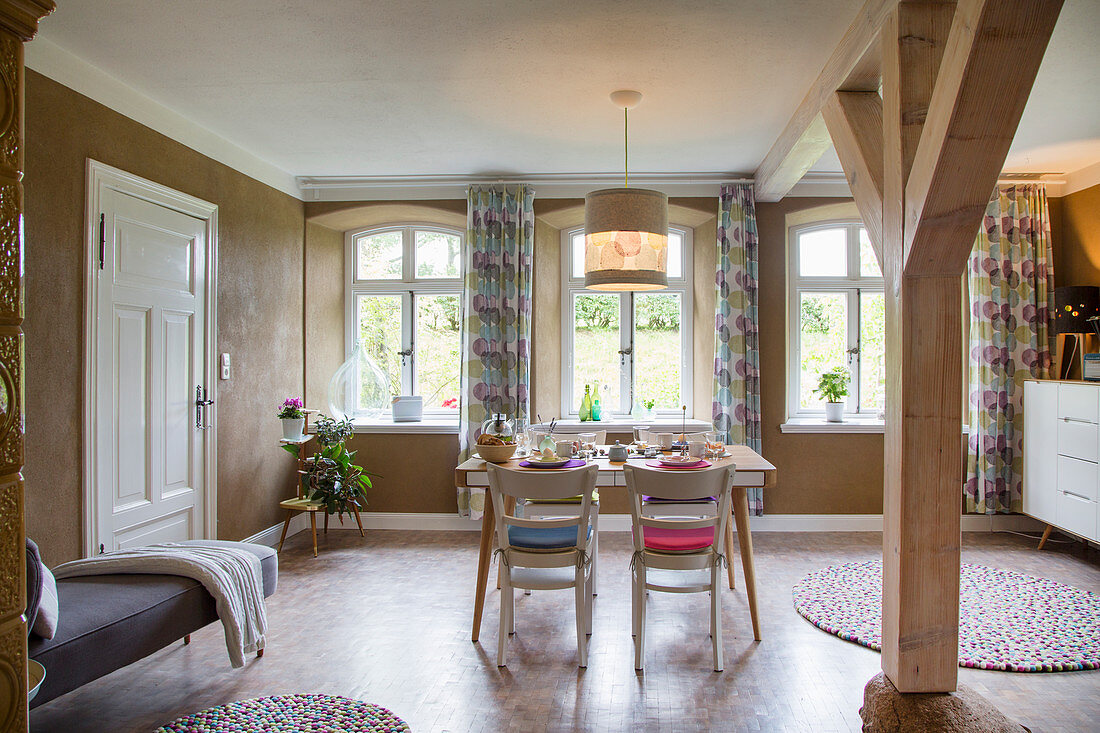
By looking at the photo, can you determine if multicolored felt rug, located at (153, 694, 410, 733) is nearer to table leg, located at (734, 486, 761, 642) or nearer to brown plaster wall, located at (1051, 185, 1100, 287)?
table leg, located at (734, 486, 761, 642)

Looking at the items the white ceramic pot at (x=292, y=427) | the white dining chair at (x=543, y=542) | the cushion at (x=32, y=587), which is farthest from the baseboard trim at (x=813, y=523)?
the cushion at (x=32, y=587)

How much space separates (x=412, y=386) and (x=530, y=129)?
250 centimetres

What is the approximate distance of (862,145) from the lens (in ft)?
9.53

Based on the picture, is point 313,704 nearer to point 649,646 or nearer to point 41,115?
point 649,646

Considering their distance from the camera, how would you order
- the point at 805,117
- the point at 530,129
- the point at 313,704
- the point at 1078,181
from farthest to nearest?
the point at 1078,181
the point at 530,129
the point at 805,117
the point at 313,704

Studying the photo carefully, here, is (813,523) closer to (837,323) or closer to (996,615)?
(837,323)

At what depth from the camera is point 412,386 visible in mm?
5902

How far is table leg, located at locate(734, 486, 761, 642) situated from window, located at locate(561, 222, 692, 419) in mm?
2245

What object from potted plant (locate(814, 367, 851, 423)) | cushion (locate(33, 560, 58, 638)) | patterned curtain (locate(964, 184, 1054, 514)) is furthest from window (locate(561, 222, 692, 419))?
cushion (locate(33, 560, 58, 638))

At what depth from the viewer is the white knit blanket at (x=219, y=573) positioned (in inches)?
112

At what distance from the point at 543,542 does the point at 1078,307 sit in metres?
4.07

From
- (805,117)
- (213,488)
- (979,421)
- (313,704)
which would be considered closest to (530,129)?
(805,117)

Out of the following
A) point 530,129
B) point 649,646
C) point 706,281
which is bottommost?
point 649,646

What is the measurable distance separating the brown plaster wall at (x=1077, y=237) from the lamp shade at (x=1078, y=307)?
10.3 inches
